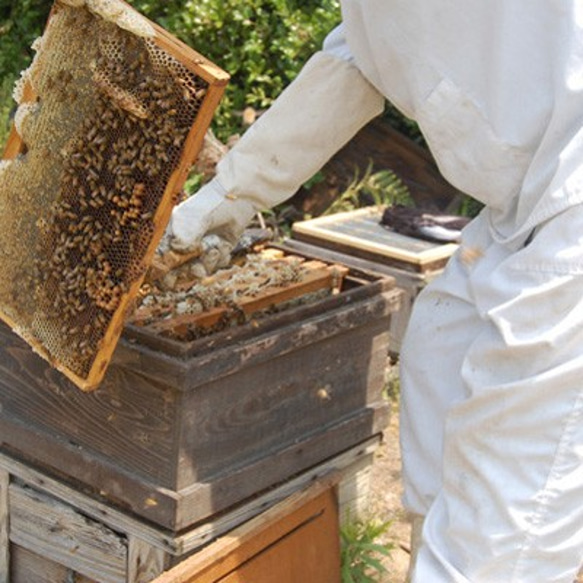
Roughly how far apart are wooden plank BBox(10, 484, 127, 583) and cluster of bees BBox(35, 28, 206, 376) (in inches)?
23.2

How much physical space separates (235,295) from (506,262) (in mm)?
849

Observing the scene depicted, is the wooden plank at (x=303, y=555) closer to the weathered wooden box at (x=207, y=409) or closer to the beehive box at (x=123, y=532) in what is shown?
the beehive box at (x=123, y=532)

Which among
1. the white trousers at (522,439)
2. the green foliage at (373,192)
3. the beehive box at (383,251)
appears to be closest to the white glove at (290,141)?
the white trousers at (522,439)

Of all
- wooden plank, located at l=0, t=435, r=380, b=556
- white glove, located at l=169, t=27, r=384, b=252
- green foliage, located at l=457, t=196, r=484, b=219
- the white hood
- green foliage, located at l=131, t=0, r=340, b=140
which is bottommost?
wooden plank, located at l=0, t=435, r=380, b=556

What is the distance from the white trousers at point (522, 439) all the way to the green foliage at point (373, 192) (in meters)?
3.24

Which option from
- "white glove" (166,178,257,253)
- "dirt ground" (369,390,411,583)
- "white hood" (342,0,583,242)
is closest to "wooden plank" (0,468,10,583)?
"white glove" (166,178,257,253)

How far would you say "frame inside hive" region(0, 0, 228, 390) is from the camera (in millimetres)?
2418

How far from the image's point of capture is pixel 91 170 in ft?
8.39

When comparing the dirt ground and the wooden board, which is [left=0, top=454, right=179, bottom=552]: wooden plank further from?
the wooden board

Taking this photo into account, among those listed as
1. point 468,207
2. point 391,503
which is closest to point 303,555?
point 391,503

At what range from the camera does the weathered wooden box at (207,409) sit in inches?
105

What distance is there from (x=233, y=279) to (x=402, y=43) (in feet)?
2.86

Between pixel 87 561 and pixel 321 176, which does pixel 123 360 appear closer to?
pixel 87 561

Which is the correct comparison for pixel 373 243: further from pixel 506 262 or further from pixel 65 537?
pixel 506 262
